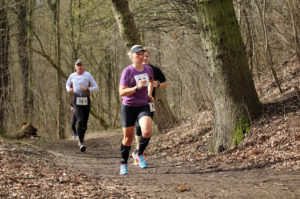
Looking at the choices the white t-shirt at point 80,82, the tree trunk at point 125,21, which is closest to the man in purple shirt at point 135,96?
the white t-shirt at point 80,82

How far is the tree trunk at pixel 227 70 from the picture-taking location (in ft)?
22.5

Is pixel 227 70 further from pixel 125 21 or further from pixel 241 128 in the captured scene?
pixel 125 21

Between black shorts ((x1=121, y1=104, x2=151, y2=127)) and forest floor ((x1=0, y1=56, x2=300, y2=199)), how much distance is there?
886 millimetres

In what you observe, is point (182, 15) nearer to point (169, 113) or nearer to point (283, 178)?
point (169, 113)

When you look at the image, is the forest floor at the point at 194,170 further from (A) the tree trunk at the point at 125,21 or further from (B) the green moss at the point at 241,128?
(A) the tree trunk at the point at 125,21

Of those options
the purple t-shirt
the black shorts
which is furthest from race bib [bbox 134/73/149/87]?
the black shorts

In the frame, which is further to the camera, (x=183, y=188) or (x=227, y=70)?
(x=227, y=70)

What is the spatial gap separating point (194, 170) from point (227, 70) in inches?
78.8

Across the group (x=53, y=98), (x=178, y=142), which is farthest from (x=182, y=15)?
(x=53, y=98)

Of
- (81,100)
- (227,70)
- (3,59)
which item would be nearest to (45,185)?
(227,70)

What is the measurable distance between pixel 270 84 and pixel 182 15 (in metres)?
3.36

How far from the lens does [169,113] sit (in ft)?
37.1

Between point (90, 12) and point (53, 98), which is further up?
point (90, 12)

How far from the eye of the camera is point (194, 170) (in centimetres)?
Answer: 625
